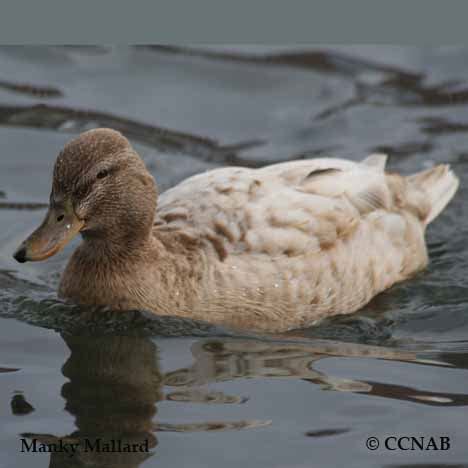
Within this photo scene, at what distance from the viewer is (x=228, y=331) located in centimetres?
789

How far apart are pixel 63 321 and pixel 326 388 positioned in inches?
83.3

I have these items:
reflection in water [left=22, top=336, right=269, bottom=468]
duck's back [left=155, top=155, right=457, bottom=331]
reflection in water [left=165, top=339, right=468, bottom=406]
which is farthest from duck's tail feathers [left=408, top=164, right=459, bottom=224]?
reflection in water [left=22, top=336, right=269, bottom=468]

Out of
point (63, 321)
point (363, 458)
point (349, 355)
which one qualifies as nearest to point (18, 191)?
point (63, 321)

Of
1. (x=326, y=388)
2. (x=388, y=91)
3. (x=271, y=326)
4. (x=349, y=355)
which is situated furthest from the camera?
(x=388, y=91)

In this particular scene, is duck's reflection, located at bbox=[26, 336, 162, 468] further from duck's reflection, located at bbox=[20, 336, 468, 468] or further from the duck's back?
the duck's back

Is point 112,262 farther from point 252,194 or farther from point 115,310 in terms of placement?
point 252,194

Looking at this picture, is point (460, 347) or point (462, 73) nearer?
point (460, 347)

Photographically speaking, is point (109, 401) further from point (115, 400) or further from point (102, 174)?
point (102, 174)

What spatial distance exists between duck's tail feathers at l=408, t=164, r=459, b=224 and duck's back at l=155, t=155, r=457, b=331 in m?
0.62

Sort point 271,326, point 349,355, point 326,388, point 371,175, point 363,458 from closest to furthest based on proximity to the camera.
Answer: point 363,458 < point 326,388 < point 349,355 < point 271,326 < point 371,175

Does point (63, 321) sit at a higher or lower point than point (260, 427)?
higher

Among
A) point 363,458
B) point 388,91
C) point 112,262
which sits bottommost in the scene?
point 363,458

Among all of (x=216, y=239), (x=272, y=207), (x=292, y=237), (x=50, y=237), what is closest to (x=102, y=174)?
(x=50, y=237)

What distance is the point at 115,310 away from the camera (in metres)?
7.86
